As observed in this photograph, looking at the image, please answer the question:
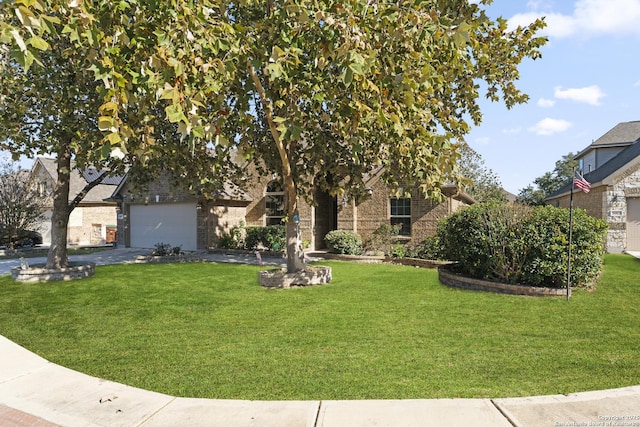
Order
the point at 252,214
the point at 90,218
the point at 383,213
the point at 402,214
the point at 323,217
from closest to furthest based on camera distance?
the point at 402,214 → the point at 383,213 → the point at 323,217 → the point at 252,214 → the point at 90,218

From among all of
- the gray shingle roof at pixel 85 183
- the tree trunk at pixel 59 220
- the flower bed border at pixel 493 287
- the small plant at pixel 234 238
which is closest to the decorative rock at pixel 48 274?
the tree trunk at pixel 59 220

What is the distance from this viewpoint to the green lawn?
176 inches

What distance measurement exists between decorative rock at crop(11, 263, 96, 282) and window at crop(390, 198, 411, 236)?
13098 mm

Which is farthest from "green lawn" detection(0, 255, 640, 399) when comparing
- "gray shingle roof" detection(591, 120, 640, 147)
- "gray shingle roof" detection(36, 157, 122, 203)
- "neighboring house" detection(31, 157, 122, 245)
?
"gray shingle roof" detection(591, 120, 640, 147)

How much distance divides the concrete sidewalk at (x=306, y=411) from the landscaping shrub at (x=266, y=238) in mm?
16186

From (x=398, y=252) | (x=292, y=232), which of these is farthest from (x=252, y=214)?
(x=292, y=232)

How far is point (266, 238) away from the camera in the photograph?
68.6ft

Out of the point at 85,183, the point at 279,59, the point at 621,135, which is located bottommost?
the point at 279,59

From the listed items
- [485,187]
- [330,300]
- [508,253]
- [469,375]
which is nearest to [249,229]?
[330,300]

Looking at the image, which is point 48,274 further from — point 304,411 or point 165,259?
point 304,411

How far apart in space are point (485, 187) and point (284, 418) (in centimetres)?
3248

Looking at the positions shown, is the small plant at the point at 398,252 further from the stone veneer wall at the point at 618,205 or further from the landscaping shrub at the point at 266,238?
the stone veneer wall at the point at 618,205

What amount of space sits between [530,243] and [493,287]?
1314mm

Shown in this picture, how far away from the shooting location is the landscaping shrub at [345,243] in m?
18.8
